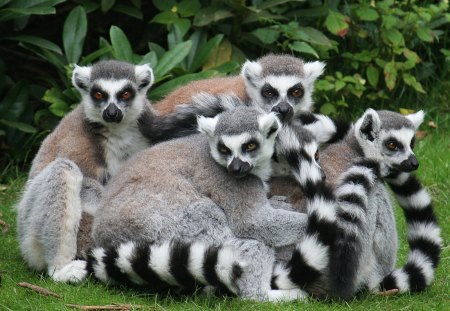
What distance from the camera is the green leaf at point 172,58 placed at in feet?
30.2

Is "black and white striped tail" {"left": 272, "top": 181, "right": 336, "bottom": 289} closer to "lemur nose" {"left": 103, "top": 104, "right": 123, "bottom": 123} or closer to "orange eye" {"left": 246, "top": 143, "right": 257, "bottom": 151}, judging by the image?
"orange eye" {"left": 246, "top": 143, "right": 257, "bottom": 151}

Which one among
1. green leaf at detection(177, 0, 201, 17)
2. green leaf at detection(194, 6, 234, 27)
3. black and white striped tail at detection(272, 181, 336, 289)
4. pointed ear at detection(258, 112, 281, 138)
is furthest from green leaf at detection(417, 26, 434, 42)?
black and white striped tail at detection(272, 181, 336, 289)

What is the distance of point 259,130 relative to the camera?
20.2 feet

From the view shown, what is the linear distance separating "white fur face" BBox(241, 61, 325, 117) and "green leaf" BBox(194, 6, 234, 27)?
223 centimetres

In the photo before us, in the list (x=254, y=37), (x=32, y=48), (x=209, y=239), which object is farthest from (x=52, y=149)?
(x=254, y=37)

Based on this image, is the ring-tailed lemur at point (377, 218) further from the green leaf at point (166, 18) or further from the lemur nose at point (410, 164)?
the green leaf at point (166, 18)

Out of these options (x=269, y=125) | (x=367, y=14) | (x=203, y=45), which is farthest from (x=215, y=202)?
(x=367, y=14)

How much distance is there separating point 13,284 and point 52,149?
121 cm

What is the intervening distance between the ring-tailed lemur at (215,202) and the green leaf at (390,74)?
168 inches

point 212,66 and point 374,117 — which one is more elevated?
point 374,117

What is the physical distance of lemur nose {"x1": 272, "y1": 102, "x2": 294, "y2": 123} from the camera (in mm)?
7051

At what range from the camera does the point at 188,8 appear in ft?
32.6

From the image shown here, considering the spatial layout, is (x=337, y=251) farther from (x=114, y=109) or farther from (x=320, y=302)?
(x=114, y=109)

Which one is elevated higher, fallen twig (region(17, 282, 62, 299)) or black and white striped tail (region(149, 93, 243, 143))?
black and white striped tail (region(149, 93, 243, 143))
